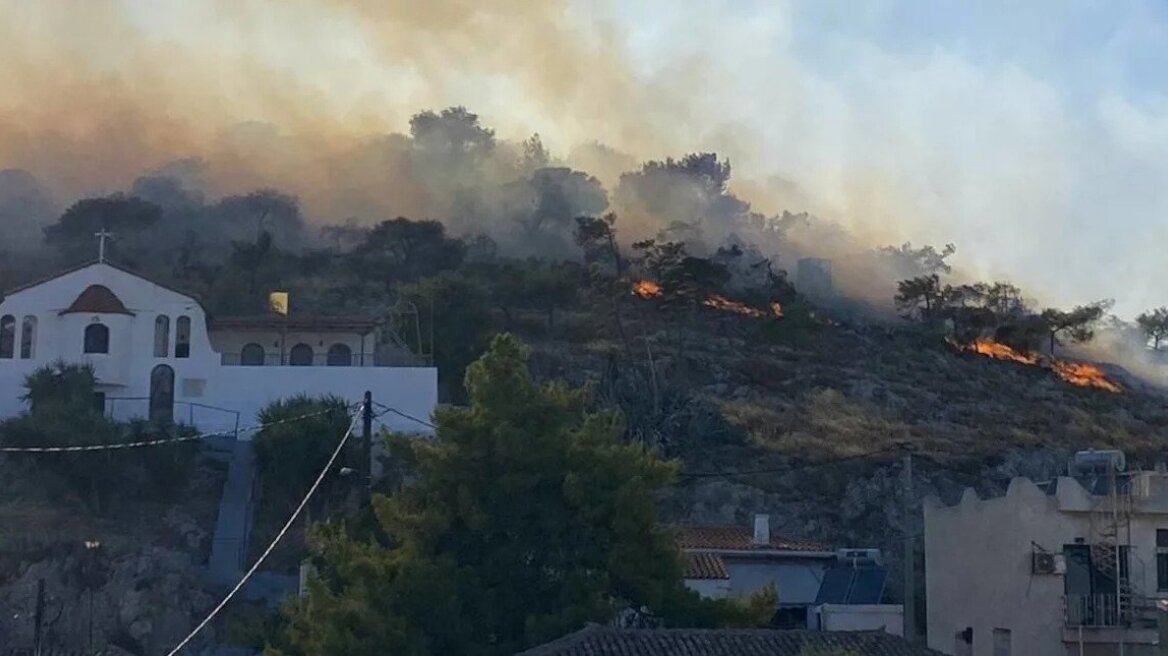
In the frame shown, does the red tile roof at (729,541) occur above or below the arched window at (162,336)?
below

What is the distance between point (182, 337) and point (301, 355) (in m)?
4.92

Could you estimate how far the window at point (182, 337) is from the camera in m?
56.6

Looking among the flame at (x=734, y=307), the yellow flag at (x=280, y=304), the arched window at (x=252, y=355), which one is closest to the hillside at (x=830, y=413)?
the flame at (x=734, y=307)

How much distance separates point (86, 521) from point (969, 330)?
57.8m

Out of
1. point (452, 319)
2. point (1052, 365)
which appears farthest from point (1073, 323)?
point (452, 319)

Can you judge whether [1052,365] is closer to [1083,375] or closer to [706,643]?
[1083,375]

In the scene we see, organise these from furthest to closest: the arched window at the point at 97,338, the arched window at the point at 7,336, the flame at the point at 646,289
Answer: the flame at the point at 646,289 < the arched window at the point at 7,336 < the arched window at the point at 97,338

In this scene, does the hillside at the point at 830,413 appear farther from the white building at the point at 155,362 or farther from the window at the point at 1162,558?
the window at the point at 1162,558

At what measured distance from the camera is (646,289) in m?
91.4

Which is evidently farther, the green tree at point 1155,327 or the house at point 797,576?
the green tree at point 1155,327

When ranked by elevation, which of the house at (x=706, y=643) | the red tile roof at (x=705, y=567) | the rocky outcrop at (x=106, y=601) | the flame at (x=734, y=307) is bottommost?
the rocky outcrop at (x=106, y=601)

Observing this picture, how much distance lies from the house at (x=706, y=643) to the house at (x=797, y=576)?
29.3ft

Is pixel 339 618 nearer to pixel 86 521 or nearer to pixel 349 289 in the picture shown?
pixel 86 521

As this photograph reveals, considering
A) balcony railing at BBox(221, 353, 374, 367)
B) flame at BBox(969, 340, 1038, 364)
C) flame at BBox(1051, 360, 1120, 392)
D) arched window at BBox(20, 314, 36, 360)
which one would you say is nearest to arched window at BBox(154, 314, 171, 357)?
balcony railing at BBox(221, 353, 374, 367)
